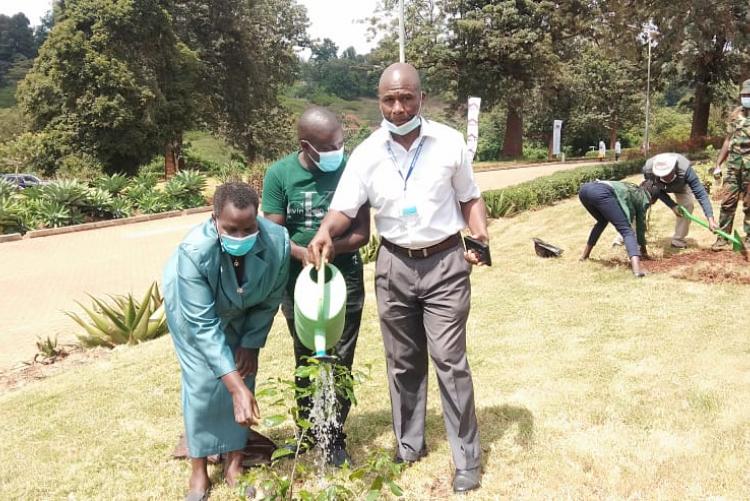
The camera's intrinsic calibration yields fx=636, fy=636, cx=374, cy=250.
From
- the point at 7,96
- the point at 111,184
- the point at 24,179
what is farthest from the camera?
the point at 7,96

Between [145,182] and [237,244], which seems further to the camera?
[145,182]

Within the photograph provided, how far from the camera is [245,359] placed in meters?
2.92

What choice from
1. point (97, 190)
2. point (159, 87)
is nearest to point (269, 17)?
point (159, 87)

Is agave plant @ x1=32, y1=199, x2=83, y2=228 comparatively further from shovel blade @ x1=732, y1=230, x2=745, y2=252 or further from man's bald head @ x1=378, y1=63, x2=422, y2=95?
man's bald head @ x1=378, y1=63, x2=422, y2=95

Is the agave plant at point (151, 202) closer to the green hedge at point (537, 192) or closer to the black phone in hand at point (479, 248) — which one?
the green hedge at point (537, 192)

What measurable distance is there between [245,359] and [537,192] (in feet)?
39.3

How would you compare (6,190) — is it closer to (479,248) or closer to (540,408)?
(540,408)

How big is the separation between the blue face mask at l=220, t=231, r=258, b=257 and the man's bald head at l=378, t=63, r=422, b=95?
0.86 meters

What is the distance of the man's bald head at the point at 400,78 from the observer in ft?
9.05

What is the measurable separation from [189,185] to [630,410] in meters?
16.6

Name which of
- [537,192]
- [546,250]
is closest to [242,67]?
[537,192]

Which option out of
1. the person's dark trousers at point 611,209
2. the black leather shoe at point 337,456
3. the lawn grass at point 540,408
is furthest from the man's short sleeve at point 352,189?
the person's dark trousers at point 611,209

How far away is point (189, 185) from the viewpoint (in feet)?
61.0

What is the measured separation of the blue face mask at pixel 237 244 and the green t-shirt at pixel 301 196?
1.73 ft
